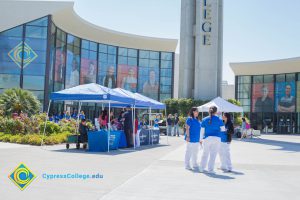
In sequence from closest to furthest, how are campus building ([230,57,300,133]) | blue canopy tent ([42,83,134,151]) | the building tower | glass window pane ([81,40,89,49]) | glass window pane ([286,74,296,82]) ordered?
blue canopy tent ([42,83,134,151])
the building tower
glass window pane ([81,40,89,49])
campus building ([230,57,300,133])
glass window pane ([286,74,296,82])

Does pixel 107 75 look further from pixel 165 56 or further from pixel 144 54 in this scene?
pixel 165 56

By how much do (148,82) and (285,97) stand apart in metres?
17.5

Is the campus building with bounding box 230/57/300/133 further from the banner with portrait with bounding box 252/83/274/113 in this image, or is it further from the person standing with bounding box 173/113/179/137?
the person standing with bounding box 173/113/179/137

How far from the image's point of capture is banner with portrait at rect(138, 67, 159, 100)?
51.6 meters

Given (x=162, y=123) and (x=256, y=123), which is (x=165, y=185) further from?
(x=256, y=123)

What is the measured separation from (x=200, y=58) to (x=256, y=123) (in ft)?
53.0

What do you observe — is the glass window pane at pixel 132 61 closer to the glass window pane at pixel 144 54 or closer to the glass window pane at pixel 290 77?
the glass window pane at pixel 144 54

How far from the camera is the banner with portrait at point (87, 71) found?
45.4 m

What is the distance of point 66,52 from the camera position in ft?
137

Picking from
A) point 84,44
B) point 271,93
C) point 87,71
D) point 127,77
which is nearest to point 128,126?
point 87,71

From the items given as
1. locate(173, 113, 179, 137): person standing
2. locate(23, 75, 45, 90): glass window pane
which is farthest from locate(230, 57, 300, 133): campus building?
locate(23, 75, 45, 90): glass window pane

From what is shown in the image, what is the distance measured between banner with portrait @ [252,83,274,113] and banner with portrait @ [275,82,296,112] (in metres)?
0.82

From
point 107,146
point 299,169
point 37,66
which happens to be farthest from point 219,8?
point 299,169

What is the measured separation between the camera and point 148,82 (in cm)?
5166
